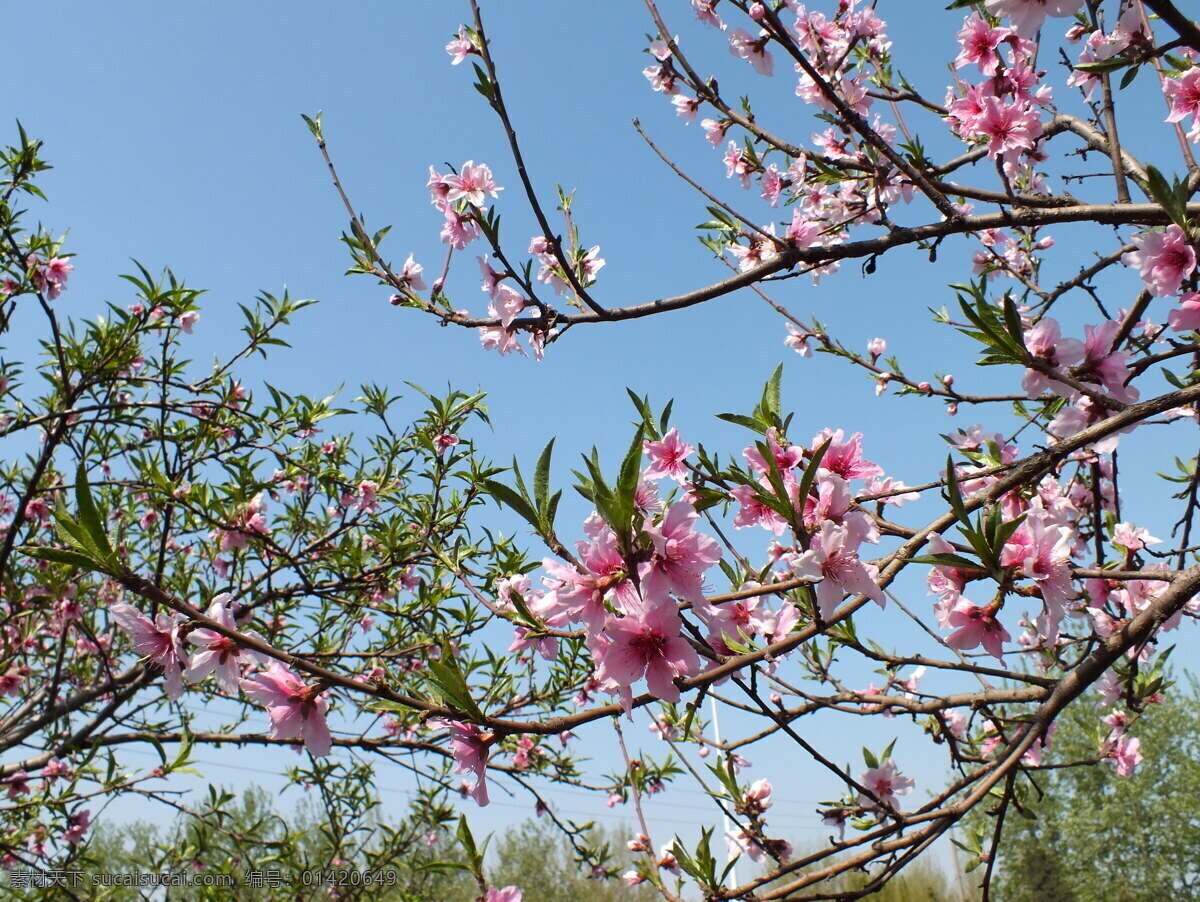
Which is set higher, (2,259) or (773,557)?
(2,259)

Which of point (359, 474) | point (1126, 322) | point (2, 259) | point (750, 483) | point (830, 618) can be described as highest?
point (2, 259)

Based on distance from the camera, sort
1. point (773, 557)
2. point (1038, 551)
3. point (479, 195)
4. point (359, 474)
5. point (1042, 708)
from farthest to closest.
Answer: point (359, 474) < point (479, 195) < point (773, 557) < point (1042, 708) < point (1038, 551)

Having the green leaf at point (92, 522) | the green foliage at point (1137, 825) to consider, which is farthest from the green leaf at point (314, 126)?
the green foliage at point (1137, 825)

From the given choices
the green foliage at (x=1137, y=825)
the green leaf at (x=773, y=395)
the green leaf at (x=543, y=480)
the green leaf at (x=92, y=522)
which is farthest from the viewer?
the green foliage at (x=1137, y=825)

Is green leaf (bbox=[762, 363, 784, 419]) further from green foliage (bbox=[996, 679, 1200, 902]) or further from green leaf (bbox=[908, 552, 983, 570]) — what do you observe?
green foliage (bbox=[996, 679, 1200, 902])

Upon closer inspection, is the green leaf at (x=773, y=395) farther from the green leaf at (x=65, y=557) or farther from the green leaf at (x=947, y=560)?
the green leaf at (x=65, y=557)

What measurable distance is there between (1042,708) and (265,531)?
3173mm

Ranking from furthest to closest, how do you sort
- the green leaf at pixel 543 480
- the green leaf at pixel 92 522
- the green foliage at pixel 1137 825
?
the green foliage at pixel 1137 825, the green leaf at pixel 543 480, the green leaf at pixel 92 522

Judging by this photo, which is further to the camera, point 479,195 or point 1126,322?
point 479,195

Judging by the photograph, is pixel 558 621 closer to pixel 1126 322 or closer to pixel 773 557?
pixel 773 557

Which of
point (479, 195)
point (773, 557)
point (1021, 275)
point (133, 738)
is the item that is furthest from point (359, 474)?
point (1021, 275)

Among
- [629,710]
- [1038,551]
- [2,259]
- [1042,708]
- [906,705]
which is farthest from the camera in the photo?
[2,259]

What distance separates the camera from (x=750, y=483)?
1030 mm

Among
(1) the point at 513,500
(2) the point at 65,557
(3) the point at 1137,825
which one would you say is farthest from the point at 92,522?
(3) the point at 1137,825
